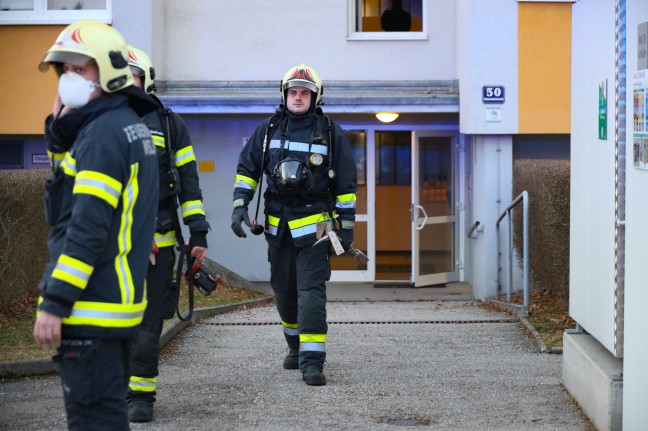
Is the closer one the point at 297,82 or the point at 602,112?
the point at 602,112

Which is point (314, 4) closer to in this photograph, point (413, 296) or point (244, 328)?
point (413, 296)

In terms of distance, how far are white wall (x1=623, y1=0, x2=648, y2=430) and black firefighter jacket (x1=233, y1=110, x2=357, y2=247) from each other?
2666mm

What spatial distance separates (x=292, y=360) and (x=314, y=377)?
69 cm

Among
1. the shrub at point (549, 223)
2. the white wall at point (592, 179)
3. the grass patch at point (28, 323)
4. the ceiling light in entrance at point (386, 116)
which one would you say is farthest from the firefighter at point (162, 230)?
the ceiling light in entrance at point (386, 116)

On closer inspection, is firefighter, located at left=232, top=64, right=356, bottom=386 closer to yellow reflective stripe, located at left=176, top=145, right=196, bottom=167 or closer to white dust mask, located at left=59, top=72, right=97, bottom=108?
yellow reflective stripe, located at left=176, top=145, right=196, bottom=167

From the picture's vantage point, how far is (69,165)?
4.88 meters

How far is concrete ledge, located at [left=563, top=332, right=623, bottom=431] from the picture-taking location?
6582 mm

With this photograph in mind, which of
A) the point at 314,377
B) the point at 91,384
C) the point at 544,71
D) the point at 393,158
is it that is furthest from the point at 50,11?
the point at 91,384

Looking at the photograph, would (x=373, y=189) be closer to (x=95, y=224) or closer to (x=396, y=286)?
(x=396, y=286)

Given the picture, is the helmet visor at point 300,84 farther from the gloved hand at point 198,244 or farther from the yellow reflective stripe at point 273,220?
the gloved hand at point 198,244

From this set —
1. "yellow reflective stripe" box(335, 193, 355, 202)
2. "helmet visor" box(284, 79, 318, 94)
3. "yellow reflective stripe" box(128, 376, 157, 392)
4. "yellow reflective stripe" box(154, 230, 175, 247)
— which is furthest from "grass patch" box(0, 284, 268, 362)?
"helmet visor" box(284, 79, 318, 94)

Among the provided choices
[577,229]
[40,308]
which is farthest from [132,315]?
[577,229]

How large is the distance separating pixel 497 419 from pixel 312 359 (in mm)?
1534

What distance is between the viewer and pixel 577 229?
795cm
